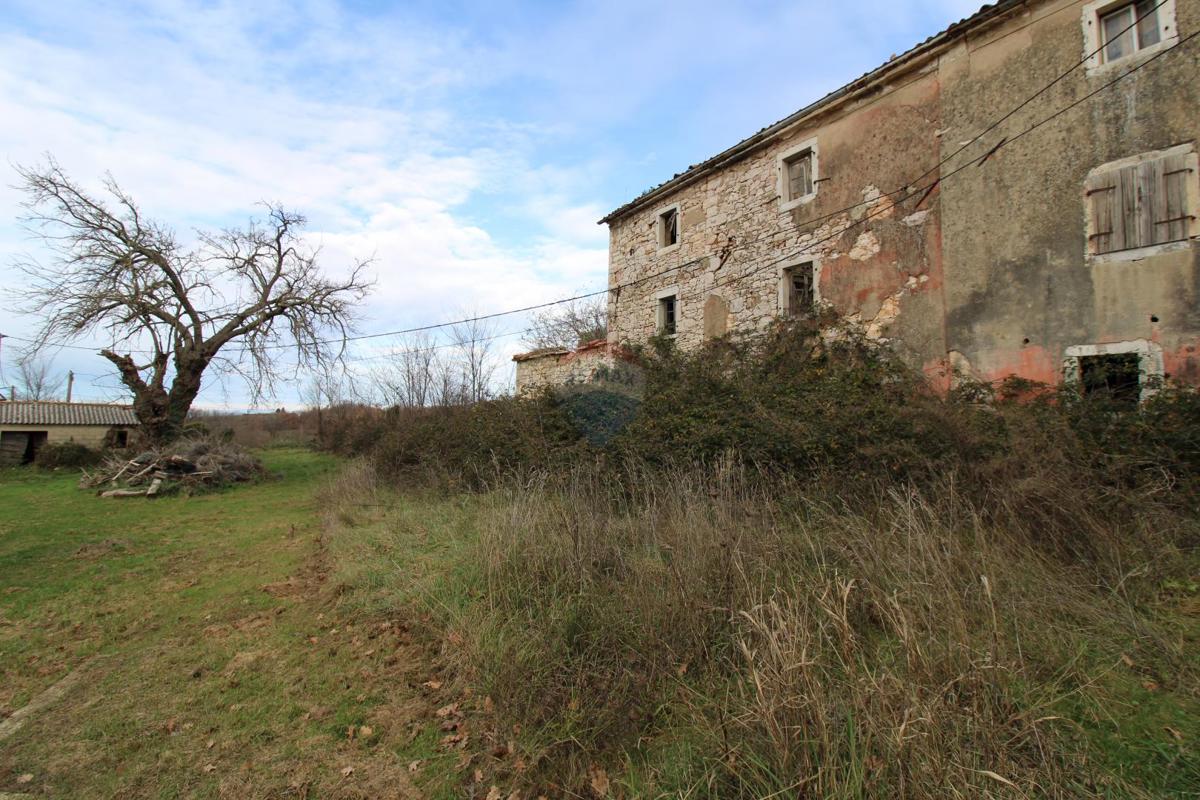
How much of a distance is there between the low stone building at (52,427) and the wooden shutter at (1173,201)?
104 feet

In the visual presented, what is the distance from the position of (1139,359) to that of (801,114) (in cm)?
746

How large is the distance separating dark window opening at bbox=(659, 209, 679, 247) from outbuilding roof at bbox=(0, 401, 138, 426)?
77.7 ft

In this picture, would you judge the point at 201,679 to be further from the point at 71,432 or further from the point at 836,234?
the point at 71,432

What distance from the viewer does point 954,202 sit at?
898 cm

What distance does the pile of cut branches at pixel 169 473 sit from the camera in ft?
47.2

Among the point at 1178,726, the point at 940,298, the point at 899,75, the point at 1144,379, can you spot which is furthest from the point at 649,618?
the point at 899,75

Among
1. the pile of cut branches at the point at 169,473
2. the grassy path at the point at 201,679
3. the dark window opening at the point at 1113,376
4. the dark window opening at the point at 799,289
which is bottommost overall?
the grassy path at the point at 201,679

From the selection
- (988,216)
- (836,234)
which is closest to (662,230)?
(836,234)

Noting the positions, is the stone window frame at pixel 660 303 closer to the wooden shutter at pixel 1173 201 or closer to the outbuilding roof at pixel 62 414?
the wooden shutter at pixel 1173 201

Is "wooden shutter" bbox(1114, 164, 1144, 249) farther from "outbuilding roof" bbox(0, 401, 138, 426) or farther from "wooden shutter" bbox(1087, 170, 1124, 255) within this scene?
"outbuilding roof" bbox(0, 401, 138, 426)

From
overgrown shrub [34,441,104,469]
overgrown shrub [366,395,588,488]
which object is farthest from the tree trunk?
overgrown shrub [366,395,588,488]

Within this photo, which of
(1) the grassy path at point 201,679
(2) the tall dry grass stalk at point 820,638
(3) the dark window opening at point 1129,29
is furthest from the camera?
(3) the dark window opening at point 1129,29

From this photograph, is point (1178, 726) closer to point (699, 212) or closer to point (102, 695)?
point (102, 695)

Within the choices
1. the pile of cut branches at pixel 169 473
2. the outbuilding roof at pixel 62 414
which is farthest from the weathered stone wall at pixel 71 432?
the pile of cut branches at pixel 169 473
